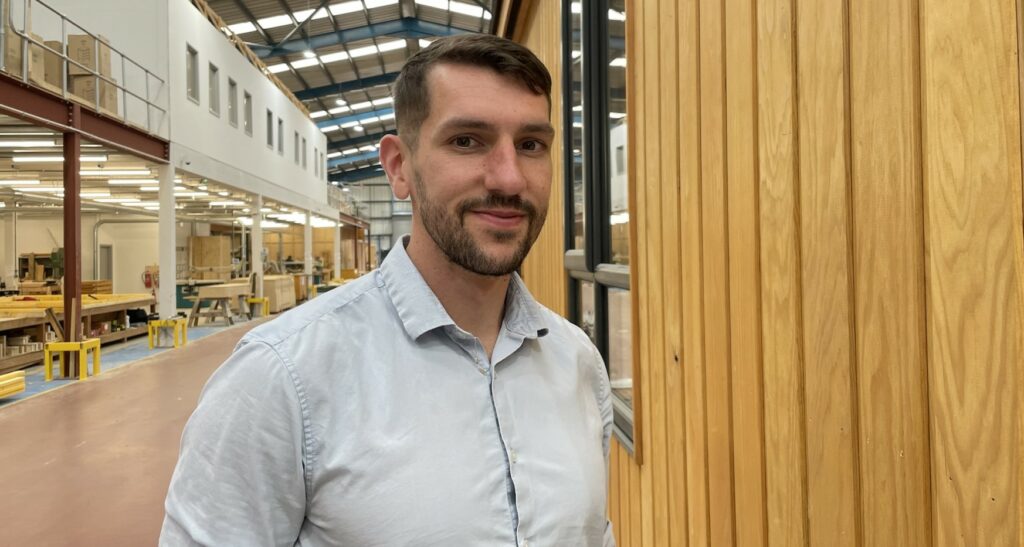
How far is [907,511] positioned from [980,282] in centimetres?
39

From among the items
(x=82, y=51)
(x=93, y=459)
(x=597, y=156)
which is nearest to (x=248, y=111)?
(x=82, y=51)

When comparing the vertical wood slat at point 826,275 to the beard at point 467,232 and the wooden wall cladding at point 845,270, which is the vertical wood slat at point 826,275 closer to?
the wooden wall cladding at point 845,270

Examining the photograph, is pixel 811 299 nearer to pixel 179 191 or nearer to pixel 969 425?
pixel 969 425

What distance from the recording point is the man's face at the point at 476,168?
126 centimetres

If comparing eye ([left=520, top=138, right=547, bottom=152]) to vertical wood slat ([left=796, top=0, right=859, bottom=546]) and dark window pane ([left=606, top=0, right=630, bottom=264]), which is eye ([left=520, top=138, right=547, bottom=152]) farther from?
dark window pane ([left=606, top=0, right=630, bottom=264])

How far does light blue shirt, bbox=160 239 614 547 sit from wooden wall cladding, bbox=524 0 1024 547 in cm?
48

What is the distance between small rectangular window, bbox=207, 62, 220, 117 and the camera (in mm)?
16078

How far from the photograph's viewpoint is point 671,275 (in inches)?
81.5

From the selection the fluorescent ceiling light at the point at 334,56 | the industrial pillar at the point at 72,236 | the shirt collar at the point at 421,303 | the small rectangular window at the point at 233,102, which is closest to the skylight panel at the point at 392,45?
the fluorescent ceiling light at the point at 334,56

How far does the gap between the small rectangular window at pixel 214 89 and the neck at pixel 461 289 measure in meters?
16.7

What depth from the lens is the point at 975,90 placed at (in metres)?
0.84

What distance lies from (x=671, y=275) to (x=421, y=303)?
3.52 ft

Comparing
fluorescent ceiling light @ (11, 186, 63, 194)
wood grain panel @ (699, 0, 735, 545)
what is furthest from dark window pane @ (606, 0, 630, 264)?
fluorescent ceiling light @ (11, 186, 63, 194)

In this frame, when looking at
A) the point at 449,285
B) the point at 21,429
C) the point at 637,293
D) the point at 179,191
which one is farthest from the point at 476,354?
the point at 179,191
